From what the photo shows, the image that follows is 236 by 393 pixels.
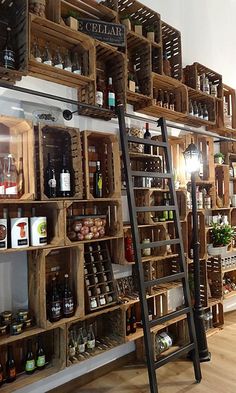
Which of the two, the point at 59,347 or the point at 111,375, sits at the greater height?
the point at 59,347

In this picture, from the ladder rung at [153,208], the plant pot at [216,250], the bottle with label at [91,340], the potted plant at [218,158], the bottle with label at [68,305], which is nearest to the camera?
the bottle with label at [68,305]

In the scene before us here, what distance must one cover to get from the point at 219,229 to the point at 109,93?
1819 millimetres

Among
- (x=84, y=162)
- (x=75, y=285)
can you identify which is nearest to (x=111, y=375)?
(x=75, y=285)

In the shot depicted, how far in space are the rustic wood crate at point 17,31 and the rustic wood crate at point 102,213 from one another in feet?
3.21

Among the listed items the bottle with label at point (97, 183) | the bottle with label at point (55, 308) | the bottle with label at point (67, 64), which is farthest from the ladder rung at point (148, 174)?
the bottle with label at point (55, 308)

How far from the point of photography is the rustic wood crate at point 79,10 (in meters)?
2.19

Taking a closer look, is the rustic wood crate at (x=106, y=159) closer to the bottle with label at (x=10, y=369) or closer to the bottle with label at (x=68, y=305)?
the bottle with label at (x=68, y=305)

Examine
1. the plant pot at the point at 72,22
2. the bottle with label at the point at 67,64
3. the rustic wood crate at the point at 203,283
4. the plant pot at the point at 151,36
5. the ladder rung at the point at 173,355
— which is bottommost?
the ladder rung at the point at 173,355

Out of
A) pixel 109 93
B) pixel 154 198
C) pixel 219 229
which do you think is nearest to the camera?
pixel 109 93

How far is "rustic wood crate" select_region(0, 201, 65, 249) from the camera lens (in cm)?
204

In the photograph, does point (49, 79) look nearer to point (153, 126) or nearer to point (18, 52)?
point (18, 52)

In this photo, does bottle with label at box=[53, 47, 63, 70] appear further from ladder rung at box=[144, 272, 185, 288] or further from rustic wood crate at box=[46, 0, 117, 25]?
ladder rung at box=[144, 272, 185, 288]

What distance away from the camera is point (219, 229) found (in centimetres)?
324

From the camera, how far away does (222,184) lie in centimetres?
376
